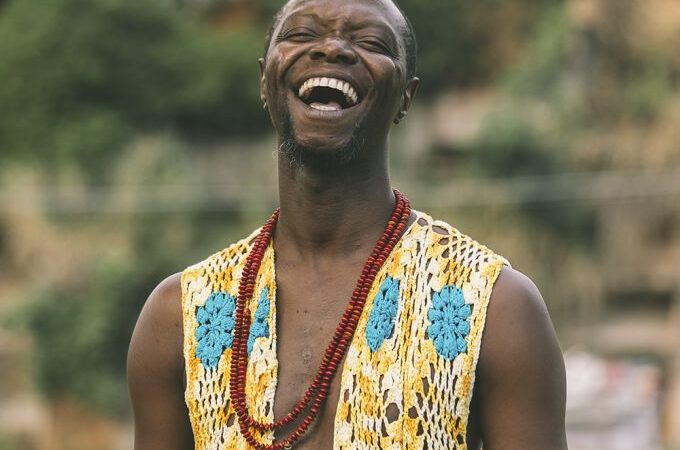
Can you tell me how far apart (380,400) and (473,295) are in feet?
1.05

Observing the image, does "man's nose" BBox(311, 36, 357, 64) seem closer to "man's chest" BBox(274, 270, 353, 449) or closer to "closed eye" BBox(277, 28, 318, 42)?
"closed eye" BBox(277, 28, 318, 42)

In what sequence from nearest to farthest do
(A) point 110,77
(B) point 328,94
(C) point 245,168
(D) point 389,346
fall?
(D) point 389,346 < (B) point 328,94 < (C) point 245,168 < (A) point 110,77

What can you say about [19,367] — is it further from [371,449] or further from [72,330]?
[371,449]

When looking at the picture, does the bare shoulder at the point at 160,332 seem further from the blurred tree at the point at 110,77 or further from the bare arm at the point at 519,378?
the blurred tree at the point at 110,77

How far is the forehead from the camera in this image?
3297 mm

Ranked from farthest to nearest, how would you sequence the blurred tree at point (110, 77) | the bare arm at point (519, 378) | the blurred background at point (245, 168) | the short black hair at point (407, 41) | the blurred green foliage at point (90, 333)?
1. the blurred tree at point (110, 77)
2. the blurred background at point (245, 168)
3. the blurred green foliage at point (90, 333)
4. the short black hair at point (407, 41)
5. the bare arm at point (519, 378)

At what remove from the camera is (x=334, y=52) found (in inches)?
126

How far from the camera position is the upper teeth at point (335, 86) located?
3193 mm

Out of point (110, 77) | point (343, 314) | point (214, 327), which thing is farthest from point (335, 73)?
point (110, 77)

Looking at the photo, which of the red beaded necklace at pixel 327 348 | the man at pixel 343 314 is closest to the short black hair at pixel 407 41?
the man at pixel 343 314

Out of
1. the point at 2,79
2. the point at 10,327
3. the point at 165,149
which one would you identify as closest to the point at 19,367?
the point at 10,327

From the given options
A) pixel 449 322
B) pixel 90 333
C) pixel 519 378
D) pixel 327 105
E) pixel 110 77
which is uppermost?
pixel 110 77

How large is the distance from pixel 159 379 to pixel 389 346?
2.02ft

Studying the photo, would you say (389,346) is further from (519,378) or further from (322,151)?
(322,151)
